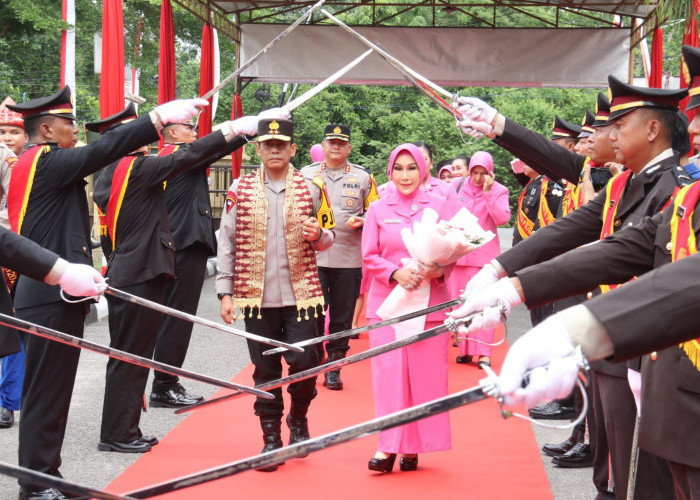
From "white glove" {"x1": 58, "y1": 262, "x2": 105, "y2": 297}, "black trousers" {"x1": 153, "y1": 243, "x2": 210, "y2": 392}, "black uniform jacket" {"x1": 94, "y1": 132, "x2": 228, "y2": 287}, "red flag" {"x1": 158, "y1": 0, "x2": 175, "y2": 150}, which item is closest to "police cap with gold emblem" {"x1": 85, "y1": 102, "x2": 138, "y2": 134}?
"black uniform jacket" {"x1": 94, "y1": 132, "x2": 228, "y2": 287}

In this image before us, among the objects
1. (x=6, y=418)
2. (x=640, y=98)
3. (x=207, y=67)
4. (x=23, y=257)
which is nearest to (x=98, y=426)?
(x=6, y=418)

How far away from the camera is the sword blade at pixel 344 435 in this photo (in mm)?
1871

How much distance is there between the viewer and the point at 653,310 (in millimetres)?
1820

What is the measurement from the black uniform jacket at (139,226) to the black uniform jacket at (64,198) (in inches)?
28.1

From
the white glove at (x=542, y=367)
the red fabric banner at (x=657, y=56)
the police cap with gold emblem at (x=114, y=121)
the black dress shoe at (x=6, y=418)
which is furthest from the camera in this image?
the red fabric banner at (x=657, y=56)

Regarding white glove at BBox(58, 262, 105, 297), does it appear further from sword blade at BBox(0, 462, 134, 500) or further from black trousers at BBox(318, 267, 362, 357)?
black trousers at BBox(318, 267, 362, 357)

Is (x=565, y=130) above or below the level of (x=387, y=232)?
above

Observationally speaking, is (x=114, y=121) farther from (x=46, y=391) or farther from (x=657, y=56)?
(x=657, y=56)

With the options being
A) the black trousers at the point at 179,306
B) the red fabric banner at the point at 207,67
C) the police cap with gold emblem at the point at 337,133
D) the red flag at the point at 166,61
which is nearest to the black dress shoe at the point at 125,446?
the black trousers at the point at 179,306

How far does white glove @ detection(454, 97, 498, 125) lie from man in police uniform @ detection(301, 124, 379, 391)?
305 cm

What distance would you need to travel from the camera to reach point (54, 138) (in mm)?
4855

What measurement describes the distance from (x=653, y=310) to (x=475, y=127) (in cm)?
292

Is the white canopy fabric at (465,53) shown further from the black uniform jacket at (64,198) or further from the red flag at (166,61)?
the black uniform jacket at (64,198)

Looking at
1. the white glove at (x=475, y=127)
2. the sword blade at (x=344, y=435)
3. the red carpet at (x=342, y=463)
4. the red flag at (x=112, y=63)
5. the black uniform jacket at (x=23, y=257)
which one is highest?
the red flag at (x=112, y=63)
